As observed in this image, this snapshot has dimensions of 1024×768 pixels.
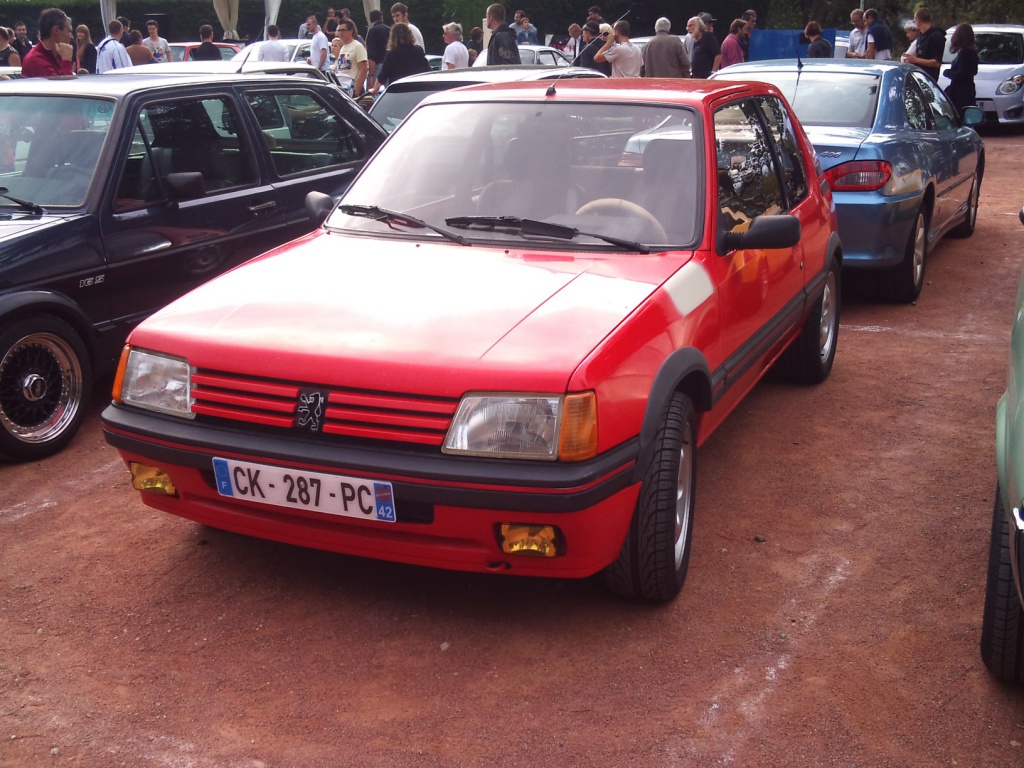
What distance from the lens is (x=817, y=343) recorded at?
18.7ft

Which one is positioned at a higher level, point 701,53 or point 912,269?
point 701,53

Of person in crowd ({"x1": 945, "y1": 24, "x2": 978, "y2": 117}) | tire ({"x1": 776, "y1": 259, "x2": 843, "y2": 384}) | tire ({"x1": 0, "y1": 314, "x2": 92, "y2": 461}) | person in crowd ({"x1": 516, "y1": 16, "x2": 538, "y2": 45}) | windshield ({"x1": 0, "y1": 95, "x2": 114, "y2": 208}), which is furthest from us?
person in crowd ({"x1": 516, "y1": 16, "x2": 538, "y2": 45})

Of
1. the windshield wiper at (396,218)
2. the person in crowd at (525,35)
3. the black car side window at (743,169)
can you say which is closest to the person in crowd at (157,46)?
the person in crowd at (525,35)

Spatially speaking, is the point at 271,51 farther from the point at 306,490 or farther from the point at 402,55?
the point at 306,490

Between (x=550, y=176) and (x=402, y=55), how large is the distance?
862 centimetres

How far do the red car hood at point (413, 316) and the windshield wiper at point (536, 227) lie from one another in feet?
0.21

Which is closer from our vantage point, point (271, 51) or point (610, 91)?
point (610, 91)

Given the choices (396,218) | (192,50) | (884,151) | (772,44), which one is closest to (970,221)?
(884,151)

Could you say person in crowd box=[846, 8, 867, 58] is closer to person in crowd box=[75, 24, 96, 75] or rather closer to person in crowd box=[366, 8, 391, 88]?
person in crowd box=[366, 8, 391, 88]

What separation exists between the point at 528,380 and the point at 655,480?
598mm

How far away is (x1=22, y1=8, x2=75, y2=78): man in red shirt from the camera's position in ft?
32.3

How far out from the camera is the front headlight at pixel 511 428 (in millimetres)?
3008

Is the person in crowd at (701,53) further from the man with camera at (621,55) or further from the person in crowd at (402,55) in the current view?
the person in crowd at (402,55)

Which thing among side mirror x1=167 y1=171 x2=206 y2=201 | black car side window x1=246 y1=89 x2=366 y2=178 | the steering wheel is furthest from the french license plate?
black car side window x1=246 y1=89 x2=366 y2=178
